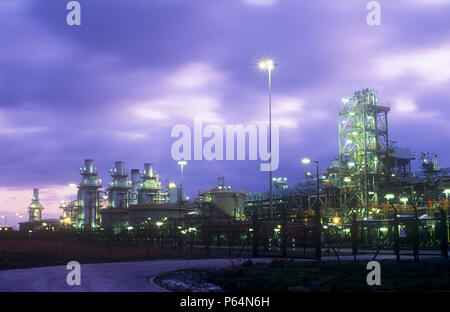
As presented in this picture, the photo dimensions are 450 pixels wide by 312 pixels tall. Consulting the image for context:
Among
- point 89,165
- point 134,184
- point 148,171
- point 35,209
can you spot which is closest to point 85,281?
point 148,171

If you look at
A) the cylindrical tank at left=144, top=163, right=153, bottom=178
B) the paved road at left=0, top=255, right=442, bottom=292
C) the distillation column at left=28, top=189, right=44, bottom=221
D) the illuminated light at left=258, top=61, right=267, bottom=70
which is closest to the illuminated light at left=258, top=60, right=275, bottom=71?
the illuminated light at left=258, top=61, right=267, bottom=70

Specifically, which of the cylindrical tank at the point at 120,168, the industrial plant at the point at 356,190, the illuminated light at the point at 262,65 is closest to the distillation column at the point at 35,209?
the cylindrical tank at the point at 120,168

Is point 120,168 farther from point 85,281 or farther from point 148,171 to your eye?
point 85,281

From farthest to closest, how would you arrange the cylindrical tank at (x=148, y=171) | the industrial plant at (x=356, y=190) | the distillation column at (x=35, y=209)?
the distillation column at (x=35, y=209)
the cylindrical tank at (x=148, y=171)
the industrial plant at (x=356, y=190)

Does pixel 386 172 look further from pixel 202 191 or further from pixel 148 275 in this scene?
pixel 148 275

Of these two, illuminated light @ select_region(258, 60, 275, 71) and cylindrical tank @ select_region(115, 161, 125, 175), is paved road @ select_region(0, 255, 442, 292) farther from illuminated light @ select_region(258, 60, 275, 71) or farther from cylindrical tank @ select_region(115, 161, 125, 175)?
cylindrical tank @ select_region(115, 161, 125, 175)

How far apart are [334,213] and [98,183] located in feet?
202

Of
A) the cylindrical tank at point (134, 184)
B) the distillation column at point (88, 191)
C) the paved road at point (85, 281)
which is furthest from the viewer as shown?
the cylindrical tank at point (134, 184)

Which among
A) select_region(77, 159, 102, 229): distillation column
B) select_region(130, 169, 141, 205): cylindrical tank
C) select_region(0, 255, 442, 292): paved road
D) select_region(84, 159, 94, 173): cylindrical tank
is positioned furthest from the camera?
select_region(130, 169, 141, 205): cylindrical tank

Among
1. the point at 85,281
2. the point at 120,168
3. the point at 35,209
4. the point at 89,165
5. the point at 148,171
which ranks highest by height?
the point at 89,165

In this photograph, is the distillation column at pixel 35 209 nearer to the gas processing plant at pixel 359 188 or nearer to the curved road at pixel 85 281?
the gas processing plant at pixel 359 188

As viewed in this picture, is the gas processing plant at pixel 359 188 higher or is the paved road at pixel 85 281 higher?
the gas processing plant at pixel 359 188

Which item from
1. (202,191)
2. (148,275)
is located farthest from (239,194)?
(148,275)
